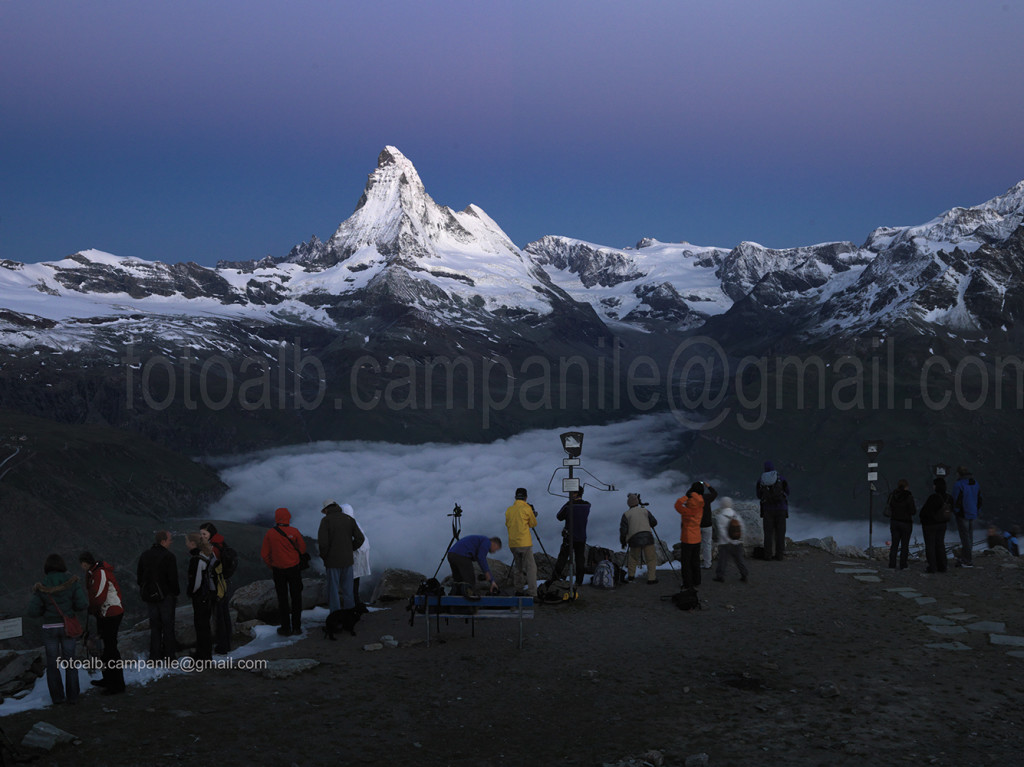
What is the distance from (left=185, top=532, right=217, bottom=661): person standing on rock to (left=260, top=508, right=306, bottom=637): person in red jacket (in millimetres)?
1318

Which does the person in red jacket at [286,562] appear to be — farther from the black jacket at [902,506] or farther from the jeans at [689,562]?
the black jacket at [902,506]

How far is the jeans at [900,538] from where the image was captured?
2247cm

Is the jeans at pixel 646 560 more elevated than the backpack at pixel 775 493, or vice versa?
the backpack at pixel 775 493

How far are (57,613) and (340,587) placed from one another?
6.04m

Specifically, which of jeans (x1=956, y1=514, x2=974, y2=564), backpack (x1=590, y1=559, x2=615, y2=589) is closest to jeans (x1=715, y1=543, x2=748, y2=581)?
backpack (x1=590, y1=559, x2=615, y2=589)

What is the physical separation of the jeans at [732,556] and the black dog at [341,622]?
30.4ft

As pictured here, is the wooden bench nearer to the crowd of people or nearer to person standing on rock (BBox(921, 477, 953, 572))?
the crowd of people

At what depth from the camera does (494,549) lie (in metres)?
17.5

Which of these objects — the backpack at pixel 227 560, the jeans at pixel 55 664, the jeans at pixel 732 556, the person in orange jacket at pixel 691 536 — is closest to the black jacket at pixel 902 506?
the jeans at pixel 732 556

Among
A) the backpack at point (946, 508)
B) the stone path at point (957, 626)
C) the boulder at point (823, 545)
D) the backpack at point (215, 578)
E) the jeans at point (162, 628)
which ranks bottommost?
the boulder at point (823, 545)

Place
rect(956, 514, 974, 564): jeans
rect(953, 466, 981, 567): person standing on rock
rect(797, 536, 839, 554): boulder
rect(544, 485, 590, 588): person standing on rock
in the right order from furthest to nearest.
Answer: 1. rect(797, 536, 839, 554): boulder
2. rect(953, 466, 981, 567): person standing on rock
3. rect(956, 514, 974, 564): jeans
4. rect(544, 485, 590, 588): person standing on rock

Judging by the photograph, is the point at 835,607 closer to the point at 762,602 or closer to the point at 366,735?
the point at 762,602

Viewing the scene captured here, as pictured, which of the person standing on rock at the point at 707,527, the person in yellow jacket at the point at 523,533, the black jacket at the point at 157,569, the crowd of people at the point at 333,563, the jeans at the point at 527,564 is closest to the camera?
the crowd of people at the point at 333,563

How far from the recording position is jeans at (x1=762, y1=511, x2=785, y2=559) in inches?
946
